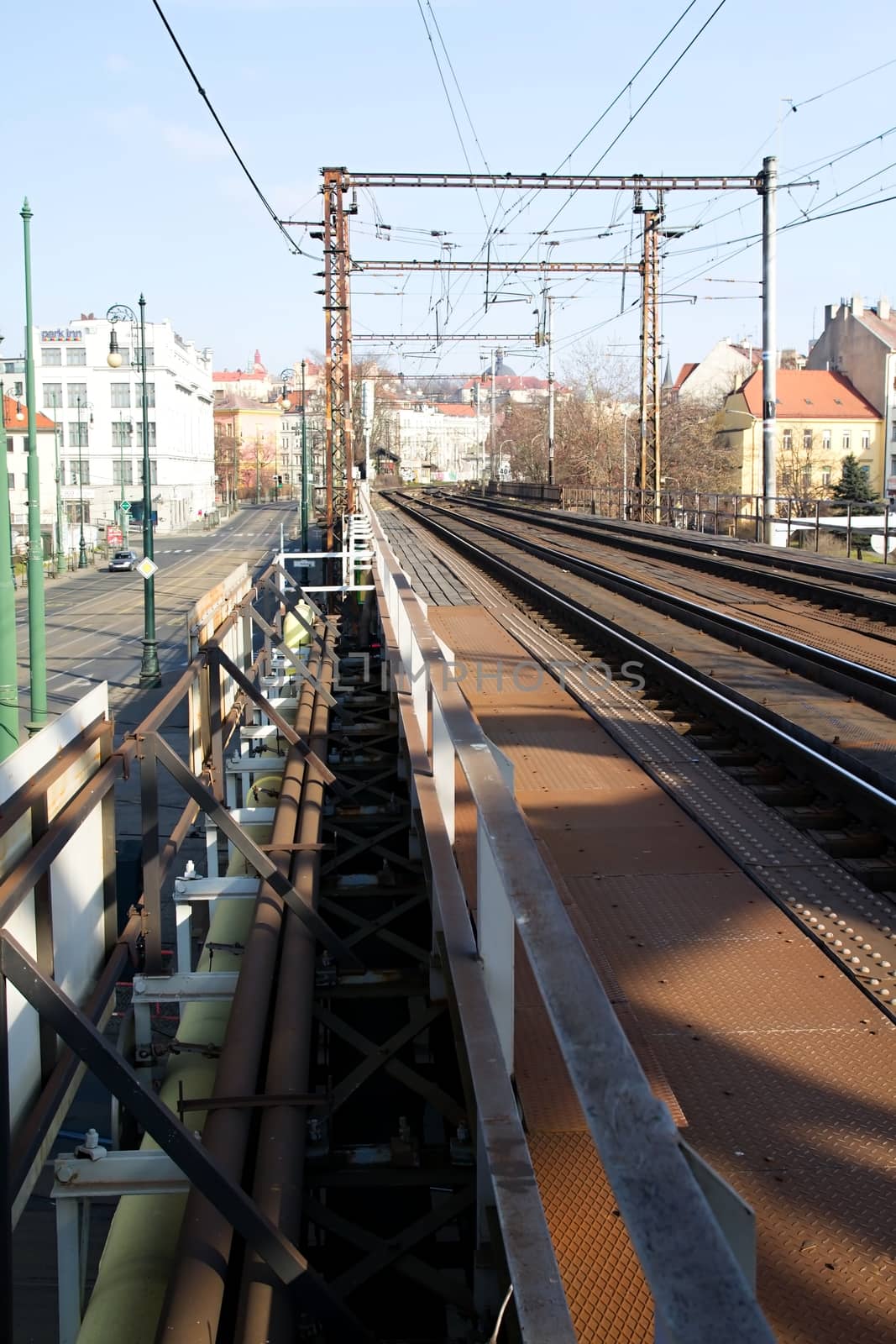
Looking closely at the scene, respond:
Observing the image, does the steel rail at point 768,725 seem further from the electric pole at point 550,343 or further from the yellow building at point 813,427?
the yellow building at point 813,427

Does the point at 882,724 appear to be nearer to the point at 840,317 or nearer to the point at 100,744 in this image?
the point at 100,744

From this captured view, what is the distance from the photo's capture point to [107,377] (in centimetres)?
9738

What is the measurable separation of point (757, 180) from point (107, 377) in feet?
257

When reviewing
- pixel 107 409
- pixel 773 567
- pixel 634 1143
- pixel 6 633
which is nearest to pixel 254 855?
pixel 634 1143

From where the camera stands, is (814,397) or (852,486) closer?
(852,486)

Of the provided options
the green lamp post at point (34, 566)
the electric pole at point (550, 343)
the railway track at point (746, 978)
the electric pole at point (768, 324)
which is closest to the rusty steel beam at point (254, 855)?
the railway track at point (746, 978)

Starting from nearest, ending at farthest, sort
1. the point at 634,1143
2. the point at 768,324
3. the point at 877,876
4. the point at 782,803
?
1. the point at 634,1143
2. the point at 877,876
3. the point at 782,803
4. the point at 768,324

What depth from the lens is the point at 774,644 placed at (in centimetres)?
1210

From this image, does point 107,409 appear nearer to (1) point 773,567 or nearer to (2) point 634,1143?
(1) point 773,567

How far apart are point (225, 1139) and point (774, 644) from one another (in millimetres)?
9213

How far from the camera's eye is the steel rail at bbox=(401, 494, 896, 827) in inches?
249

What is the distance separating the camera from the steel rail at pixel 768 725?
20.8 feet

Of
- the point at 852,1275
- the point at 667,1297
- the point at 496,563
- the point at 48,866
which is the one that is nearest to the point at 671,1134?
the point at 667,1297

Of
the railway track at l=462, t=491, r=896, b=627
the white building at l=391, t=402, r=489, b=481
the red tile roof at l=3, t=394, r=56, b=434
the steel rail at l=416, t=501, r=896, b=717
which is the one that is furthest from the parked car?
the white building at l=391, t=402, r=489, b=481
